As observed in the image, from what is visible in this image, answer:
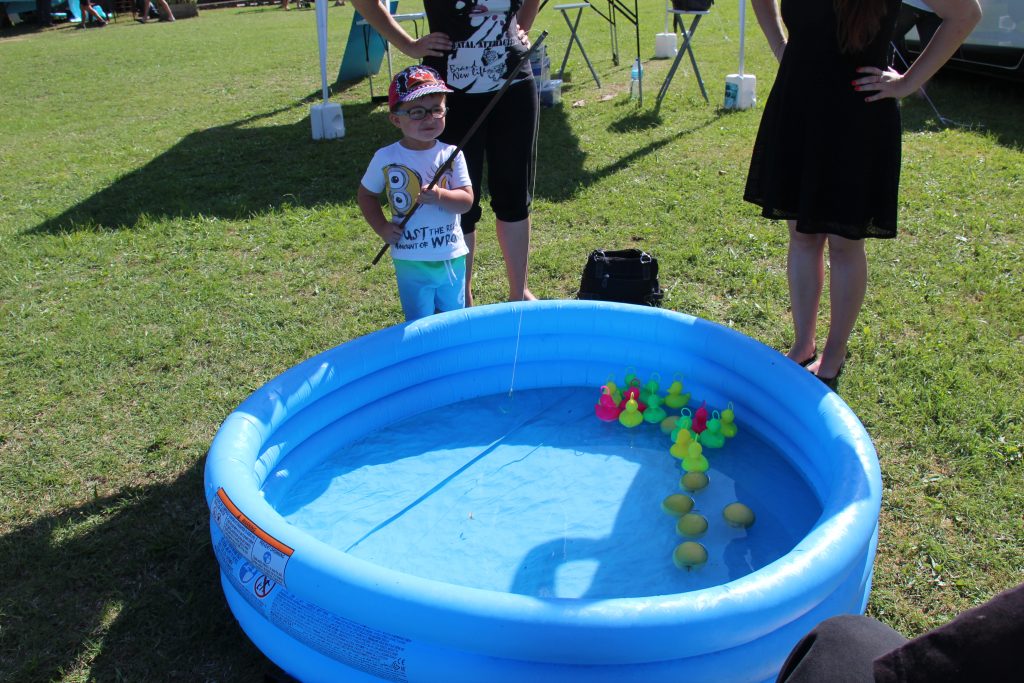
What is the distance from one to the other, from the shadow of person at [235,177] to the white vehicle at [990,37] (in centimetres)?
511

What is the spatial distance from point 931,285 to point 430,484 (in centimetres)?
292

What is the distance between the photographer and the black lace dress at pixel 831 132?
10.3 feet

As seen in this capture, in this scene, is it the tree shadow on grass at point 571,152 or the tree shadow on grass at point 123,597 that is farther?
the tree shadow on grass at point 571,152

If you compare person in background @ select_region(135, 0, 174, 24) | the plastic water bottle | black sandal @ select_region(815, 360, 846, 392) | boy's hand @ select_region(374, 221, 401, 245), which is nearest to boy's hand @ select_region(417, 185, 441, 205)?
boy's hand @ select_region(374, 221, 401, 245)

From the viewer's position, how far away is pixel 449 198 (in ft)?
11.0

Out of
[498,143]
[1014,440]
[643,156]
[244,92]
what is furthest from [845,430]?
[244,92]

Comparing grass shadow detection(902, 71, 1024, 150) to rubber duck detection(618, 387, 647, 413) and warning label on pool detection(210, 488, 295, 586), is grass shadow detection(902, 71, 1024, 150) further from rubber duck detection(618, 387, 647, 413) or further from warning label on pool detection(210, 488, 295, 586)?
warning label on pool detection(210, 488, 295, 586)

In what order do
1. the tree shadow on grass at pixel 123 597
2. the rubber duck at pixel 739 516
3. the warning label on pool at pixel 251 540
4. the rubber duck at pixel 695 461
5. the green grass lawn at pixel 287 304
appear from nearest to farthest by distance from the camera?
1. the warning label on pool at pixel 251 540
2. the tree shadow on grass at pixel 123 597
3. the green grass lawn at pixel 287 304
4. the rubber duck at pixel 739 516
5. the rubber duck at pixel 695 461

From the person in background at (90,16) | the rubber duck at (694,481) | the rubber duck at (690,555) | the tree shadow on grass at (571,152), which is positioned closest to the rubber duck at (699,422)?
the rubber duck at (694,481)

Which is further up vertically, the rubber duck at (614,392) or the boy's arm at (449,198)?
the boy's arm at (449,198)

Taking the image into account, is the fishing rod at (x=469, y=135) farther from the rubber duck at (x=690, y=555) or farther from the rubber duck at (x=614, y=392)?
the rubber duck at (x=690, y=555)

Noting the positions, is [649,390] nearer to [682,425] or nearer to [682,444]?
[682,425]

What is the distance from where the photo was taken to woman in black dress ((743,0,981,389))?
3.06 metres

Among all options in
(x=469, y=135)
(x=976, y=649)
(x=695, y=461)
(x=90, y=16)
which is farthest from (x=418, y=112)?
(x=90, y=16)
